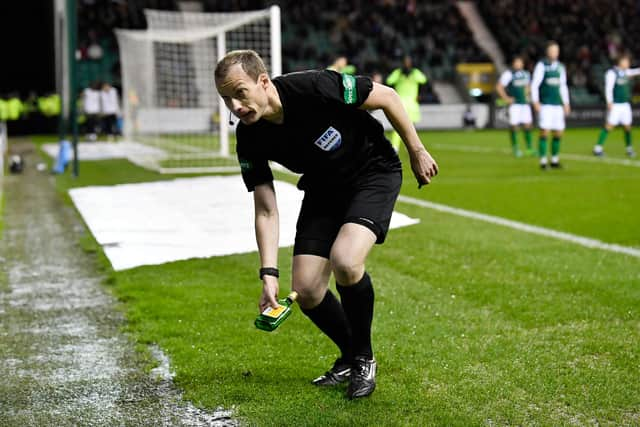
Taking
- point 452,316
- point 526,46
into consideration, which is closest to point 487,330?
point 452,316

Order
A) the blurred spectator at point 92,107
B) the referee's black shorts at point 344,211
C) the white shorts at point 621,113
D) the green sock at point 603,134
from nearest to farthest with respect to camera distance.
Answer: the referee's black shorts at point 344,211
the green sock at point 603,134
the white shorts at point 621,113
the blurred spectator at point 92,107

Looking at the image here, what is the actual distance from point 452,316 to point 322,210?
1704 millimetres

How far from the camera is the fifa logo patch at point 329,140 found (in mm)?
4109

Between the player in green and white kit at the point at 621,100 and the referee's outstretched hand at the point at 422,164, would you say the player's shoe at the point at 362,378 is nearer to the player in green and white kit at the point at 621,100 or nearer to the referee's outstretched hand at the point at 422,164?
the referee's outstretched hand at the point at 422,164

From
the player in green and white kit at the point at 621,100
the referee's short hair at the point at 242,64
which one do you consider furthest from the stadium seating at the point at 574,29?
the referee's short hair at the point at 242,64

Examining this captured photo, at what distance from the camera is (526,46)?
43.8 meters

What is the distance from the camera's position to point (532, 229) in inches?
374

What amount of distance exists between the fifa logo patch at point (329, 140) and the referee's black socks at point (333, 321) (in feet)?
2.36

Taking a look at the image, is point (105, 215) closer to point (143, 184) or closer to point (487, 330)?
point (143, 184)

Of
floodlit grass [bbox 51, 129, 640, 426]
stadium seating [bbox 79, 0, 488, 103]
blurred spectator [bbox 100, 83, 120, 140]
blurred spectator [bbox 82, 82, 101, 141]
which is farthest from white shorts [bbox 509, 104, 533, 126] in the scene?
stadium seating [bbox 79, 0, 488, 103]

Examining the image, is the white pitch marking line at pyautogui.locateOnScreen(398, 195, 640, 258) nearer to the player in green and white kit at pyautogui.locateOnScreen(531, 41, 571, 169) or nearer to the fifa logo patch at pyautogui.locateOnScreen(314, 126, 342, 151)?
the fifa logo patch at pyautogui.locateOnScreen(314, 126, 342, 151)

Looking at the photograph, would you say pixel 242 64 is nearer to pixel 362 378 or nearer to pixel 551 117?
pixel 362 378

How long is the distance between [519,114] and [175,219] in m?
13.4

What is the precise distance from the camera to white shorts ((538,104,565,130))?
17.5 m
